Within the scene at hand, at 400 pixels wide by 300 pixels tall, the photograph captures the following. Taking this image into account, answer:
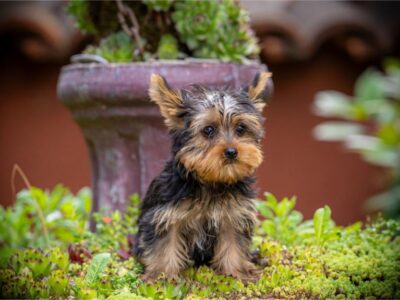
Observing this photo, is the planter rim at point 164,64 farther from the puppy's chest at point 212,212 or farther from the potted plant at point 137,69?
the puppy's chest at point 212,212

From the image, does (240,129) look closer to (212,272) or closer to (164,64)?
(212,272)

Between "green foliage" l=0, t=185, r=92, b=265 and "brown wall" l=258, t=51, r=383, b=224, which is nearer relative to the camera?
"green foliage" l=0, t=185, r=92, b=265

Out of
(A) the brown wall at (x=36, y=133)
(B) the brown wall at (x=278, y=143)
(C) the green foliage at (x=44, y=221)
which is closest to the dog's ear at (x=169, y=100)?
(C) the green foliage at (x=44, y=221)

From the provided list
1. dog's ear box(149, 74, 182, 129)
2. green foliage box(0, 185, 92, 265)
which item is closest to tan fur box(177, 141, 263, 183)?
dog's ear box(149, 74, 182, 129)

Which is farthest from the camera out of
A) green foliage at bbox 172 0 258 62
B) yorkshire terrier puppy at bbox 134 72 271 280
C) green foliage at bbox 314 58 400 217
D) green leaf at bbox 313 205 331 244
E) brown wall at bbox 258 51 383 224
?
brown wall at bbox 258 51 383 224

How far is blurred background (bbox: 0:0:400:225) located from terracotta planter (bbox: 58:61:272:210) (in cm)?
211

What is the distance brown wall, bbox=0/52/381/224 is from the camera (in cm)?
814

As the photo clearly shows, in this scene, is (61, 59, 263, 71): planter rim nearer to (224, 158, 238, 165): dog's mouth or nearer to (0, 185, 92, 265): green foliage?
(0, 185, 92, 265): green foliage

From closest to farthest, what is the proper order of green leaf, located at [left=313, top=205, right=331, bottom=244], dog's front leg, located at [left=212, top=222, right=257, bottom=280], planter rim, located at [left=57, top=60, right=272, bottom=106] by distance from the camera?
dog's front leg, located at [left=212, top=222, right=257, bottom=280], green leaf, located at [left=313, top=205, right=331, bottom=244], planter rim, located at [left=57, top=60, right=272, bottom=106]

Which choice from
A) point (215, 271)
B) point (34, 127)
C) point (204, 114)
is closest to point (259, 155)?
point (204, 114)

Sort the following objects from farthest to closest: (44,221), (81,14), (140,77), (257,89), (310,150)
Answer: (310,150) < (81,14) < (44,221) < (140,77) < (257,89)

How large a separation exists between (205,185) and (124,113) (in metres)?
1.47

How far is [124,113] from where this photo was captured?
5473mm

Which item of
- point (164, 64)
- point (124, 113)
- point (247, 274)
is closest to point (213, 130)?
point (247, 274)
